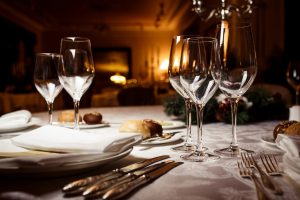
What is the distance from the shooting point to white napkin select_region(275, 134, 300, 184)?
527mm

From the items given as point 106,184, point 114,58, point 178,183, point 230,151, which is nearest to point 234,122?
point 230,151

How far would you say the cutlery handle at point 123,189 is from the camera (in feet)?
1.41

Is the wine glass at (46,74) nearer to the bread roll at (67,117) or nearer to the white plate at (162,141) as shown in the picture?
the bread roll at (67,117)

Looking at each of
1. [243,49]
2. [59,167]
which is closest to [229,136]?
[243,49]

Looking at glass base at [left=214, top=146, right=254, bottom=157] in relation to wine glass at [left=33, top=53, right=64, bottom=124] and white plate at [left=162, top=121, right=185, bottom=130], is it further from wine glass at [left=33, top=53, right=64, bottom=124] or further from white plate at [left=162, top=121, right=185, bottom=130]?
wine glass at [left=33, top=53, right=64, bottom=124]

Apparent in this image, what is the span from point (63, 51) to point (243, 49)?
1.40 ft

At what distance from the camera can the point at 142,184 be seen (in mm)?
502

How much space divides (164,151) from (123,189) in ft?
1.05

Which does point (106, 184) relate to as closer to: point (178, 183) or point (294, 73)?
point (178, 183)

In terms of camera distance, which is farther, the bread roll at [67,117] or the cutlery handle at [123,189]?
the bread roll at [67,117]

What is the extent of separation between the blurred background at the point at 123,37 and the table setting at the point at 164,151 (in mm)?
1479

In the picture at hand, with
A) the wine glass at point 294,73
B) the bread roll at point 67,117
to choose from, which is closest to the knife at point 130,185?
the bread roll at point 67,117

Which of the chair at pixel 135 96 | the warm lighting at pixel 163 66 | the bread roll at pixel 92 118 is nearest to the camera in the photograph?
the bread roll at pixel 92 118

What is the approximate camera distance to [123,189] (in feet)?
1.49
